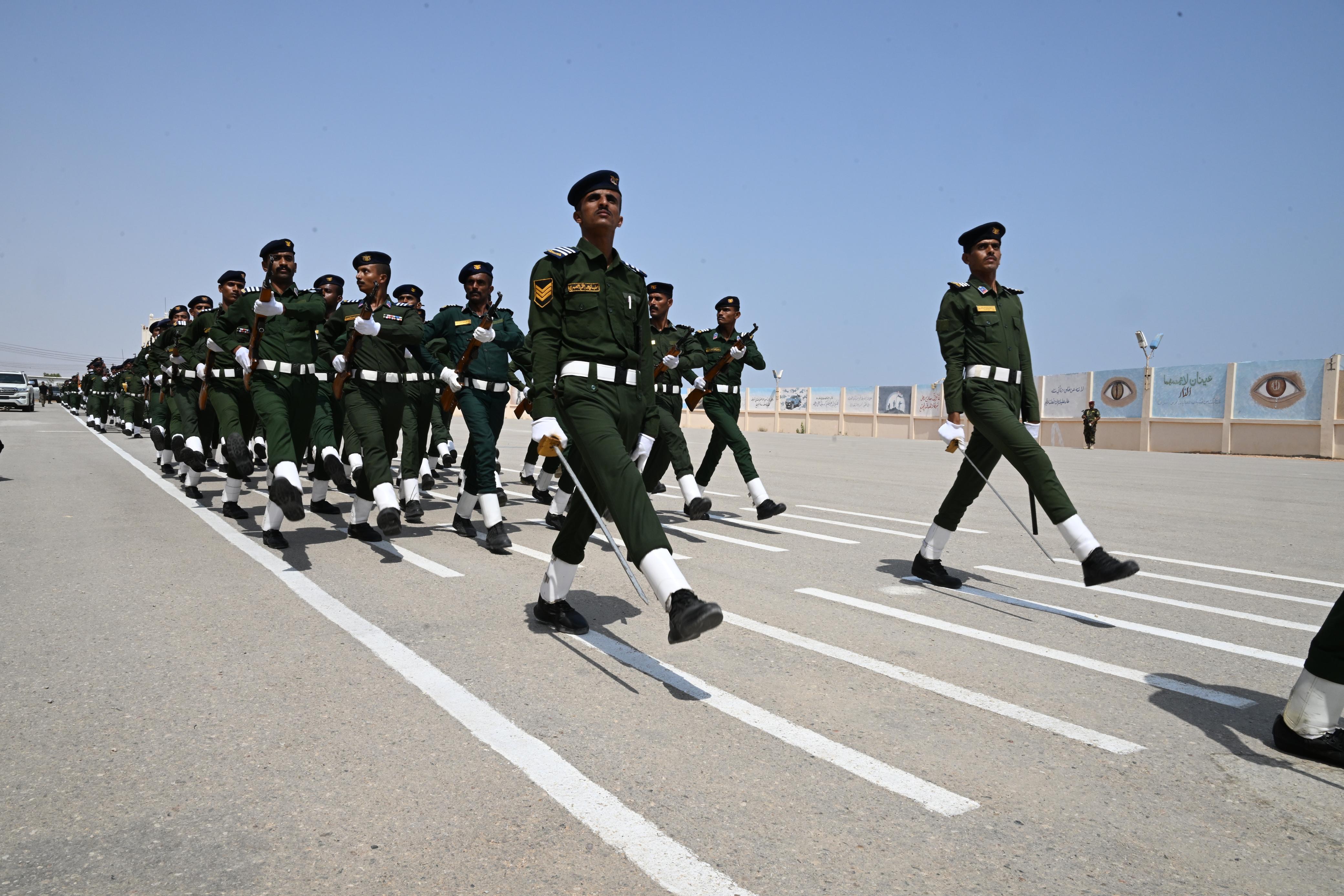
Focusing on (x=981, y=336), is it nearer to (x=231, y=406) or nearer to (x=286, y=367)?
(x=286, y=367)

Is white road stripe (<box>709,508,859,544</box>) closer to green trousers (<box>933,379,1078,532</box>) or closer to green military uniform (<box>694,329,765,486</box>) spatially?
green military uniform (<box>694,329,765,486</box>)

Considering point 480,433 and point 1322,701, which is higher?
point 480,433

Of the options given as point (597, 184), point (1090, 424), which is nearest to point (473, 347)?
point (597, 184)

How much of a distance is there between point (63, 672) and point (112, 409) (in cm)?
3331

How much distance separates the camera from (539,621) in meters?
4.84

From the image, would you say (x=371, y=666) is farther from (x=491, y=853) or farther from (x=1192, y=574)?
(x=1192, y=574)

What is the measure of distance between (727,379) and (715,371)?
0.22 m

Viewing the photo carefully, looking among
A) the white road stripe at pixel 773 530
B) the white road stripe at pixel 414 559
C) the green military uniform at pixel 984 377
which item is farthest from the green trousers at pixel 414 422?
the green military uniform at pixel 984 377

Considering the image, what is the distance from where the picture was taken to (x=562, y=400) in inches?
170

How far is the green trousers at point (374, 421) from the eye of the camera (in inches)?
290

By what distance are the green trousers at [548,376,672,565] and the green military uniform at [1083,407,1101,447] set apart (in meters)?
31.0

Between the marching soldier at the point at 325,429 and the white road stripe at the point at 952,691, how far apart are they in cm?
525

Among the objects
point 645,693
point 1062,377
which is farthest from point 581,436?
point 1062,377

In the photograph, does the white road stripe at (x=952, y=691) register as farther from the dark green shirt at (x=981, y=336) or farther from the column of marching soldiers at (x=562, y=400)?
the dark green shirt at (x=981, y=336)
